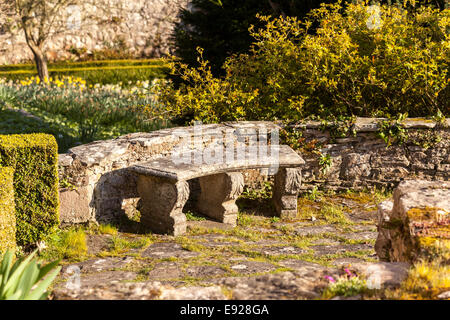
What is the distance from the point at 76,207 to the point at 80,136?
339cm

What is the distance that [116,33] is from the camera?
16.7 m

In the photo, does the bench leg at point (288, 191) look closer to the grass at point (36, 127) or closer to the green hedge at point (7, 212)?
the green hedge at point (7, 212)

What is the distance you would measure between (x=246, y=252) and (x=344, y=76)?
121 inches

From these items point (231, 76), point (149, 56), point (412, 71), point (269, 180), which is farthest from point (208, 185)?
point (149, 56)

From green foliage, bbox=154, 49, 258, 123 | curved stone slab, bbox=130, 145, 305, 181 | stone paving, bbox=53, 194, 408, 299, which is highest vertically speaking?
green foliage, bbox=154, 49, 258, 123

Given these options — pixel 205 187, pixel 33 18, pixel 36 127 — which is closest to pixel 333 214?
pixel 205 187

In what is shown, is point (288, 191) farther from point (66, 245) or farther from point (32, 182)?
point (32, 182)

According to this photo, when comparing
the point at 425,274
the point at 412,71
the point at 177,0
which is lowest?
the point at 425,274

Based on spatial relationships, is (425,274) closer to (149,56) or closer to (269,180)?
(269,180)

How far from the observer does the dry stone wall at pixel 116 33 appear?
1586cm

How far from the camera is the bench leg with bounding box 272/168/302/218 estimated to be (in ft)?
19.7

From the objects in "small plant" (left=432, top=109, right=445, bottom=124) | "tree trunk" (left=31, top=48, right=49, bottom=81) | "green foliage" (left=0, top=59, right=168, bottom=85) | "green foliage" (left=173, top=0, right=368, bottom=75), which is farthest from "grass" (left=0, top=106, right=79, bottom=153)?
"small plant" (left=432, top=109, right=445, bottom=124)

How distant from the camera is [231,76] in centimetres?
736

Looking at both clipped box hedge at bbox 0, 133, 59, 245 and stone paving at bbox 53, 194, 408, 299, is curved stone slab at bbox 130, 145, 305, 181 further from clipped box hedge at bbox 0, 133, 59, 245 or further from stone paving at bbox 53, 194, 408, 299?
clipped box hedge at bbox 0, 133, 59, 245
